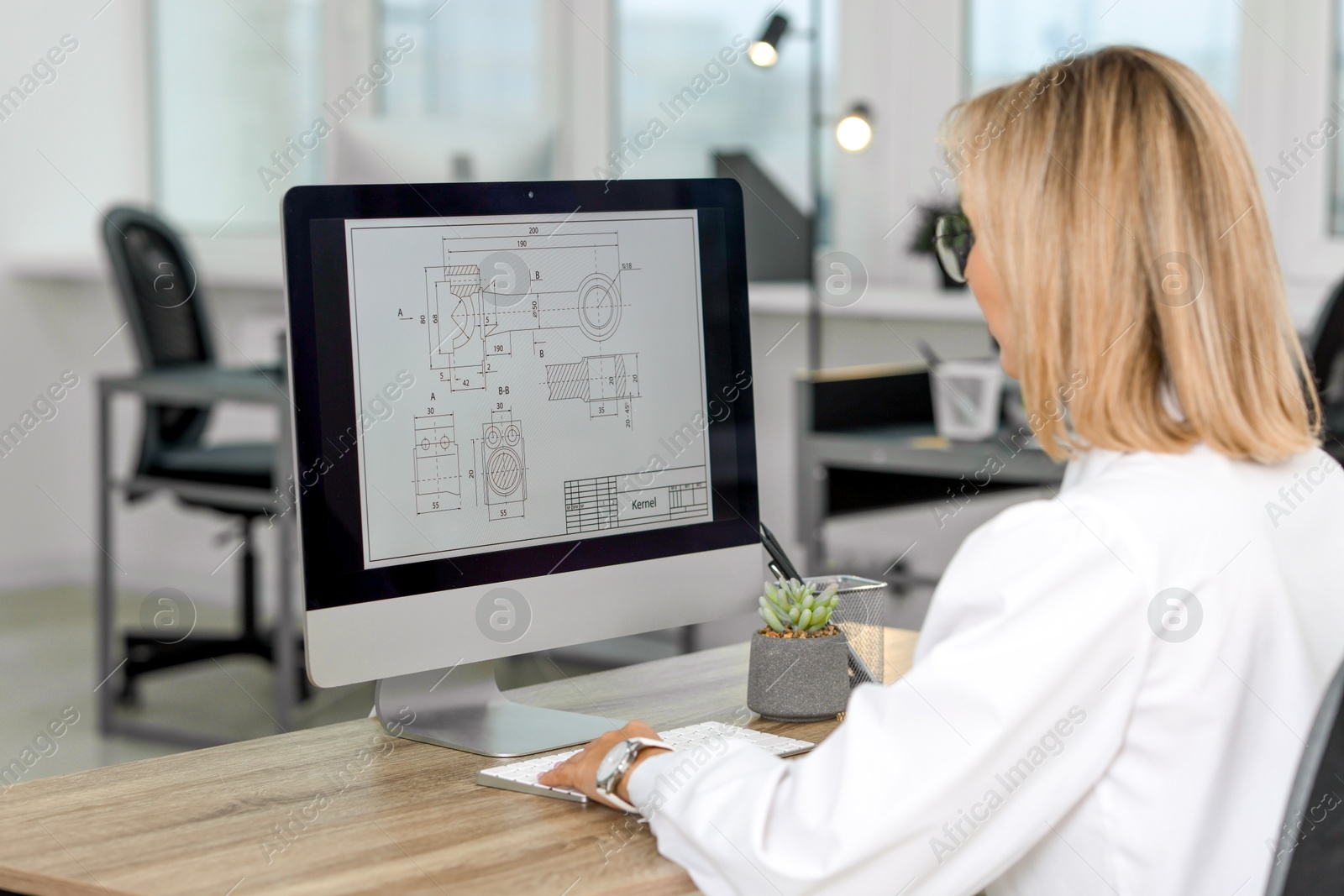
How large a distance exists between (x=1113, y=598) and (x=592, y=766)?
17.5 inches

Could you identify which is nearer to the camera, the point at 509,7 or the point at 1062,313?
the point at 1062,313

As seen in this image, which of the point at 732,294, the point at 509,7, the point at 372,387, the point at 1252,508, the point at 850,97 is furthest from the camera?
the point at 509,7

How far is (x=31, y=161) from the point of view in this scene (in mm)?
4973

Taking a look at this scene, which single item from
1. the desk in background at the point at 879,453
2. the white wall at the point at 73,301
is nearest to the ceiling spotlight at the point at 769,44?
the desk in background at the point at 879,453

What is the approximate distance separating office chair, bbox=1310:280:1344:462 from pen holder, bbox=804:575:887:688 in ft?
4.13

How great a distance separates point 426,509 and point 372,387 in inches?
4.5

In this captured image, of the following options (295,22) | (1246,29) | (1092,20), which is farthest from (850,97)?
(295,22)

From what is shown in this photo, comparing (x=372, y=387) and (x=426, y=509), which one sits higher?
(x=372, y=387)

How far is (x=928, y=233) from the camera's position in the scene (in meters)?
3.35

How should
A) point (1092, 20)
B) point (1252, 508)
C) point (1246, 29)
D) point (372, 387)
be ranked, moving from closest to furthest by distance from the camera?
point (1252, 508) < point (372, 387) < point (1246, 29) < point (1092, 20)

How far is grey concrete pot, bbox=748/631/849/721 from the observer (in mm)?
1352

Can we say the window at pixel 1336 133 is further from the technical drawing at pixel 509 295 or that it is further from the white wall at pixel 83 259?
the technical drawing at pixel 509 295

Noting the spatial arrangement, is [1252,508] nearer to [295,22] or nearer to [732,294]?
[732,294]

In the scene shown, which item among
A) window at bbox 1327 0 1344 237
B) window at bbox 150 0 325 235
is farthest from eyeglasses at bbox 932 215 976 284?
window at bbox 150 0 325 235
